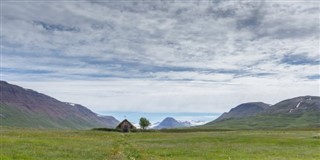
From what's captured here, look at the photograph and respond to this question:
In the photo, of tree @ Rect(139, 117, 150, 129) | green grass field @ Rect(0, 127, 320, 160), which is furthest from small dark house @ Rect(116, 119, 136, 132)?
green grass field @ Rect(0, 127, 320, 160)

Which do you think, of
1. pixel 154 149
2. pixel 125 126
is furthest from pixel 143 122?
pixel 154 149

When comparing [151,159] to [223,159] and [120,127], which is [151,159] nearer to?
[223,159]

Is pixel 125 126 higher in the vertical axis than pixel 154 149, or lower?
higher

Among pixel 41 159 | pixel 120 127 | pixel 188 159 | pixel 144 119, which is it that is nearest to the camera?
pixel 41 159

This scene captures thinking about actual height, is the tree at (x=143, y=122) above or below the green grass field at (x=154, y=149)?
above

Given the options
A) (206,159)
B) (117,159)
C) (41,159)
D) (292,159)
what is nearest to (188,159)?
(206,159)

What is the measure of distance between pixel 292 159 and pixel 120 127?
418 feet

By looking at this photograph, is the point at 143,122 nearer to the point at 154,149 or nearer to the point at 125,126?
the point at 125,126

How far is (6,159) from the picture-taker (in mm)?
31531

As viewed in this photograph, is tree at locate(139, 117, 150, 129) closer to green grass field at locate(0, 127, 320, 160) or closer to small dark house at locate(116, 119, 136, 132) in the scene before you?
small dark house at locate(116, 119, 136, 132)

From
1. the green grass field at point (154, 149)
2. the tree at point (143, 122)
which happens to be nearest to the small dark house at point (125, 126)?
the tree at point (143, 122)

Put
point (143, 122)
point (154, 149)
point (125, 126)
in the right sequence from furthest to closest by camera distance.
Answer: point (143, 122) → point (125, 126) → point (154, 149)

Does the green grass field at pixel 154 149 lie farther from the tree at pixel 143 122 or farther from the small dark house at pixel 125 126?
the tree at pixel 143 122

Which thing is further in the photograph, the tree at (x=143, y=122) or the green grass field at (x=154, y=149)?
the tree at (x=143, y=122)
